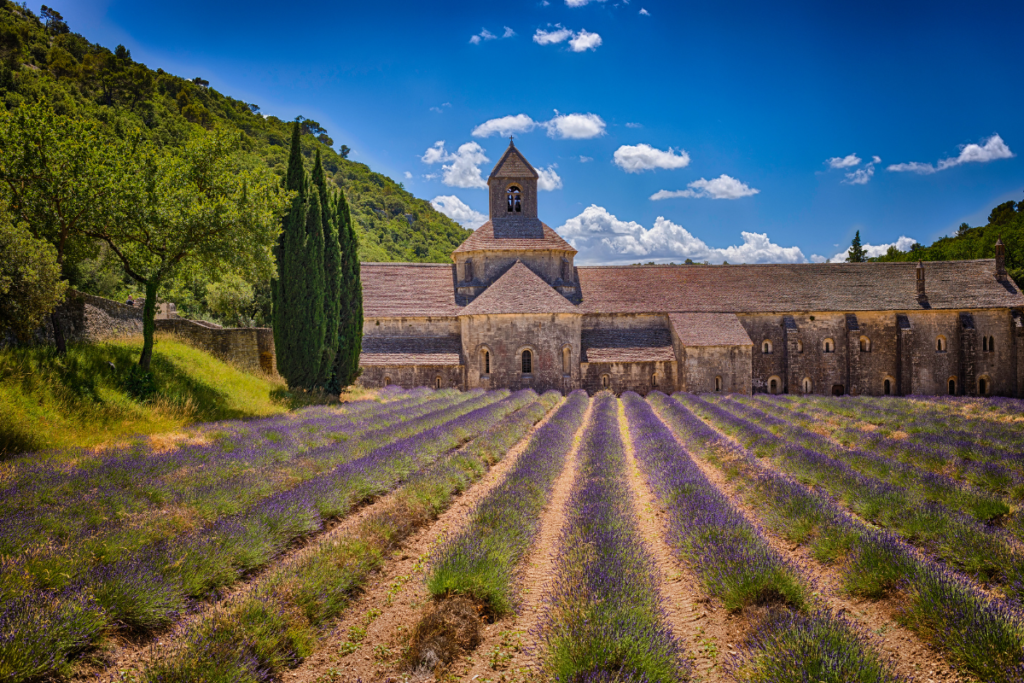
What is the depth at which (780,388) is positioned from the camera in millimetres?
32250

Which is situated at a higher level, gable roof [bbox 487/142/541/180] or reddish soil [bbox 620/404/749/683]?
gable roof [bbox 487/142/541/180]

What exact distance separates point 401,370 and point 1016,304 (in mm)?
35916

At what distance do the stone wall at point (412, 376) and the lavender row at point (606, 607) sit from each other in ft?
71.4

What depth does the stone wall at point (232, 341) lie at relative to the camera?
19875mm

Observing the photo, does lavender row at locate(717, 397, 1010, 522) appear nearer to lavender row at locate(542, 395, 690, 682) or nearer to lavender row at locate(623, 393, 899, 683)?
lavender row at locate(623, 393, 899, 683)

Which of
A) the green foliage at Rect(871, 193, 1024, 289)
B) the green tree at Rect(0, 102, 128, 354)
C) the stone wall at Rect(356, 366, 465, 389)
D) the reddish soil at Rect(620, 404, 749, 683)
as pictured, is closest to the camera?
the reddish soil at Rect(620, 404, 749, 683)

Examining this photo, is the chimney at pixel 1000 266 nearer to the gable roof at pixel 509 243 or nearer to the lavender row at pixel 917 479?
the gable roof at pixel 509 243

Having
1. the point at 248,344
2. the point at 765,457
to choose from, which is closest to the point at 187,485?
the point at 765,457

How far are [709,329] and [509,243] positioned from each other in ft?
41.4

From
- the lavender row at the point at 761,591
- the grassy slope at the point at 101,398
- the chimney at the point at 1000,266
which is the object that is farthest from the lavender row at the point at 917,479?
the chimney at the point at 1000,266

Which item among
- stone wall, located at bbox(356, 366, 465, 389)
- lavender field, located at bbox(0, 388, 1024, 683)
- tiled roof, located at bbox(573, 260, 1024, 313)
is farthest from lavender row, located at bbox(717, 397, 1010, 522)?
tiled roof, located at bbox(573, 260, 1024, 313)

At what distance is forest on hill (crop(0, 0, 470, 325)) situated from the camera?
115ft

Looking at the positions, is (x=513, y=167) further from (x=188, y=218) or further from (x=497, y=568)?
(x=497, y=568)

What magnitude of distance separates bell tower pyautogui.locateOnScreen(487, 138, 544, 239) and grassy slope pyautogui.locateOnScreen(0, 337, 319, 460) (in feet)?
67.2
